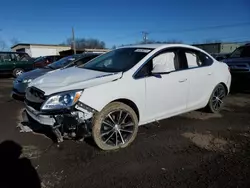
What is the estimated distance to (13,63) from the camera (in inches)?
606

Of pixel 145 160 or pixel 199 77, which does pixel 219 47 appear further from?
pixel 145 160

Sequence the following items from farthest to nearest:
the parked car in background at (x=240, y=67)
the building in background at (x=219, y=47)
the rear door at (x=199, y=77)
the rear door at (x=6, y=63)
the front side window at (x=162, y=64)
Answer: the building in background at (x=219, y=47) < the rear door at (x=6, y=63) < the parked car in background at (x=240, y=67) < the rear door at (x=199, y=77) < the front side window at (x=162, y=64)

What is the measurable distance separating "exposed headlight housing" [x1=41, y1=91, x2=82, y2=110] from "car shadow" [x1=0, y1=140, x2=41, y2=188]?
2.81ft

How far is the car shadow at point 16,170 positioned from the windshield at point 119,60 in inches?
76.6

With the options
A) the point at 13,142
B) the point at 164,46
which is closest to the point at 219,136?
the point at 164,46

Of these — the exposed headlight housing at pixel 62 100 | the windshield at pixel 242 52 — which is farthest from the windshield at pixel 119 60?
the windshield at pixel 242 52

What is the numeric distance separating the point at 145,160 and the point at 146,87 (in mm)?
1199

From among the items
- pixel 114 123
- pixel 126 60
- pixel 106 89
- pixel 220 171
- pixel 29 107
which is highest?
pixel 126 60

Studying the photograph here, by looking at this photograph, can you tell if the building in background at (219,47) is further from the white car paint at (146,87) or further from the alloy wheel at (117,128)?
the alloy wheel at (117,128)

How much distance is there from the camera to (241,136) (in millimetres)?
4391

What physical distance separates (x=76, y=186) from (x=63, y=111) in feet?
3.35

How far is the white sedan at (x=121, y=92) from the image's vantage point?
11.0ft

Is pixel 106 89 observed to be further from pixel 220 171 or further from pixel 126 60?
pixel 220 171

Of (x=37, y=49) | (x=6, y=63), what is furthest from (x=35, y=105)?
(x=37, y=49)
